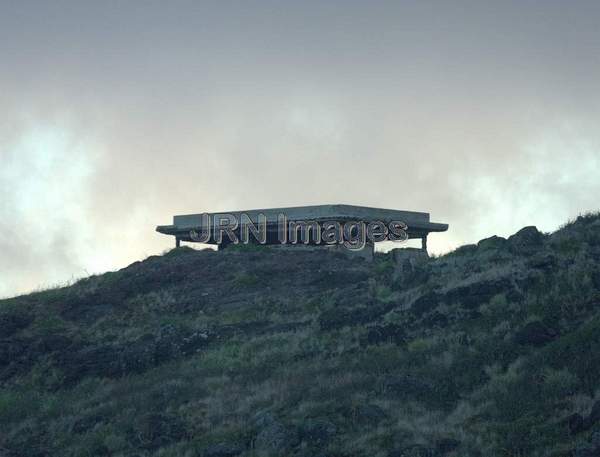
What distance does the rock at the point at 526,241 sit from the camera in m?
39.3

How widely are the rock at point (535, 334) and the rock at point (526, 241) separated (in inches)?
388

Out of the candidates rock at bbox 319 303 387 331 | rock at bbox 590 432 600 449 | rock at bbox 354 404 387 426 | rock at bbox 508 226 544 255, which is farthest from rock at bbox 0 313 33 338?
rock at bbox 590 432 600 449

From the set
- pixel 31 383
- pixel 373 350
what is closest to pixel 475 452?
pixel 373 350

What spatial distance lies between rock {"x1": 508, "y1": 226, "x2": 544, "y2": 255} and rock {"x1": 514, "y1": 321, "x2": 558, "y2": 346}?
9.87m

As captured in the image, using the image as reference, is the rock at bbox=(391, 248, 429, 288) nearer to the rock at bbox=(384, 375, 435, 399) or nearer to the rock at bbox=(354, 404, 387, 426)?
the rock at bbox=(384, 375, 435, 399)

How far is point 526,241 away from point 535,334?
12.0m

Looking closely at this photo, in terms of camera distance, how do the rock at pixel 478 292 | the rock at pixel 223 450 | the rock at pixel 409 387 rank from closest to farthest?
the rock at pixel 223 450 → the rock at pixel 409 387 → the rock at pixel 478 292

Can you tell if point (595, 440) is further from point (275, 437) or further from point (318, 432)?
point (275, 437)

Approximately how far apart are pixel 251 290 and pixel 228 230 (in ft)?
44.1

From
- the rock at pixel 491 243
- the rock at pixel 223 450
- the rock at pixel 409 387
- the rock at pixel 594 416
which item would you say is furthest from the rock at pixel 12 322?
the rock at pixel 594 416

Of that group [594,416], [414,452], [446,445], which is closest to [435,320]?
[446,445]

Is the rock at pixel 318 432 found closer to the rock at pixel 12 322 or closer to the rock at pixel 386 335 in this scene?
the rock at pixel 386 335

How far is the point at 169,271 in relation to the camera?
5366 cm

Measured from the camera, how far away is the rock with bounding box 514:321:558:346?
94.5 ft
